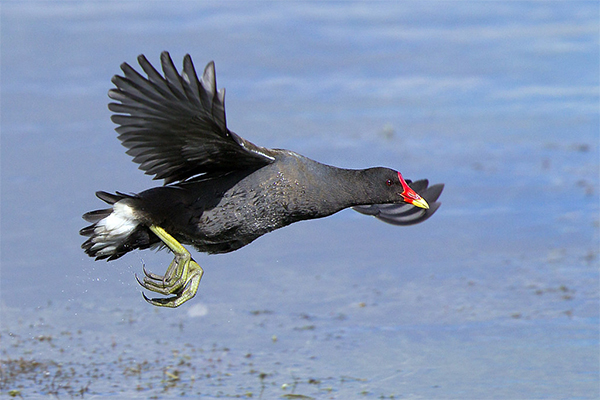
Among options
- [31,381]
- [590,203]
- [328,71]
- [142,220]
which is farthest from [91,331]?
[328,71]

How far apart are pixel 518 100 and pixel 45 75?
4.64m

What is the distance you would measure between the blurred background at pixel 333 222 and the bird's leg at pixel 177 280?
0.64m

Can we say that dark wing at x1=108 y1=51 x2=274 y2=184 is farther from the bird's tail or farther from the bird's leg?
the bird's leg

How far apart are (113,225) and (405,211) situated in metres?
1.99

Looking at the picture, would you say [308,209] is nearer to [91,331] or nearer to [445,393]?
[445,393]

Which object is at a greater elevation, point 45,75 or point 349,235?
point 45,75

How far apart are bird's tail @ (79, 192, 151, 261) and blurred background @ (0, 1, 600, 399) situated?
0.90 meters

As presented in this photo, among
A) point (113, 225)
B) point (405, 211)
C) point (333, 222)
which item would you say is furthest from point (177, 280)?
point (333, 222)

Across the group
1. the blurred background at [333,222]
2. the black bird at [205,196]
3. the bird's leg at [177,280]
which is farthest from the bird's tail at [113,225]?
the blurred background at [333,222]

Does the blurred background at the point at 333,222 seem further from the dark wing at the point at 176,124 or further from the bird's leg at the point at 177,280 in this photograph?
the dark wing at the point at 176,124

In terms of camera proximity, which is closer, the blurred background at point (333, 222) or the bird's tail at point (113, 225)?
the bird's tail at point (113, 225)

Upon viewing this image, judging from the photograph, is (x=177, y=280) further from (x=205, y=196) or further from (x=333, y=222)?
(x=333, y=222)

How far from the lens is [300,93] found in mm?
9773

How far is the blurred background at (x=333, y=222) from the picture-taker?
5566 mm
